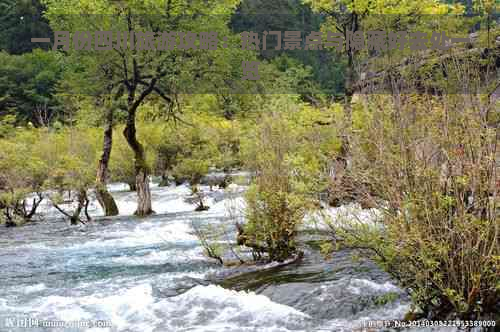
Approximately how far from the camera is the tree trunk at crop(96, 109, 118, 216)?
62.1 ft

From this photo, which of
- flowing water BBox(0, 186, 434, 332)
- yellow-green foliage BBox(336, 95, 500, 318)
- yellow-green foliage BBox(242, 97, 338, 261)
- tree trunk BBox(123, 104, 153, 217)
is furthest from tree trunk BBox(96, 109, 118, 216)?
yellow-green foliage BBox(336, 95, 500, 318)

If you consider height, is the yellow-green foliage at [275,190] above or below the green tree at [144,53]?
below

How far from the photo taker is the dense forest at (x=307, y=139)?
5418mm

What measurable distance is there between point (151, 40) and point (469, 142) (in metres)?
14.2

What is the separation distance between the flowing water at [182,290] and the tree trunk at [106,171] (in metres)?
6.00

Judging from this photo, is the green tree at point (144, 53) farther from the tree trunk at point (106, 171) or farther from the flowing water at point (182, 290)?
the flowing water at point (182, 290)

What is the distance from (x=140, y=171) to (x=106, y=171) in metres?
1.38

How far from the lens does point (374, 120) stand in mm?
6293

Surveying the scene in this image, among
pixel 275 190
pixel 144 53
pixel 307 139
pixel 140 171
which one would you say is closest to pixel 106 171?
pixel 140 171

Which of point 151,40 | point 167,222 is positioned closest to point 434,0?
point 151,40

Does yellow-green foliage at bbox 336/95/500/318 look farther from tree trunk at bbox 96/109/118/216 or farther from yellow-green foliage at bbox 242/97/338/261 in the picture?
tree trunk at bbox 96/109/118/216

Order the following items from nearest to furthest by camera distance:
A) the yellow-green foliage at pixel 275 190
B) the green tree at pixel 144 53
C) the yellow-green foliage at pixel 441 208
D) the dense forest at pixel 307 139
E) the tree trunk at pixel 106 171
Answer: the yellow-green foliage at pixel 441 208 < the dense forest at pixel 307 139 < the yellow-green foliage at pixel 275 190 < the green tree at pixel 144 53 < the tree trunk at pixel 106 171

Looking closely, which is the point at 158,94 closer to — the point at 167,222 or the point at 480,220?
the point at 167,222

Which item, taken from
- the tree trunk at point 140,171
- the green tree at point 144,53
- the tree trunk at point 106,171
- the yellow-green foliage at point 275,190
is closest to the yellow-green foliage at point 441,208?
the yellow-green foliage at point 275,190
